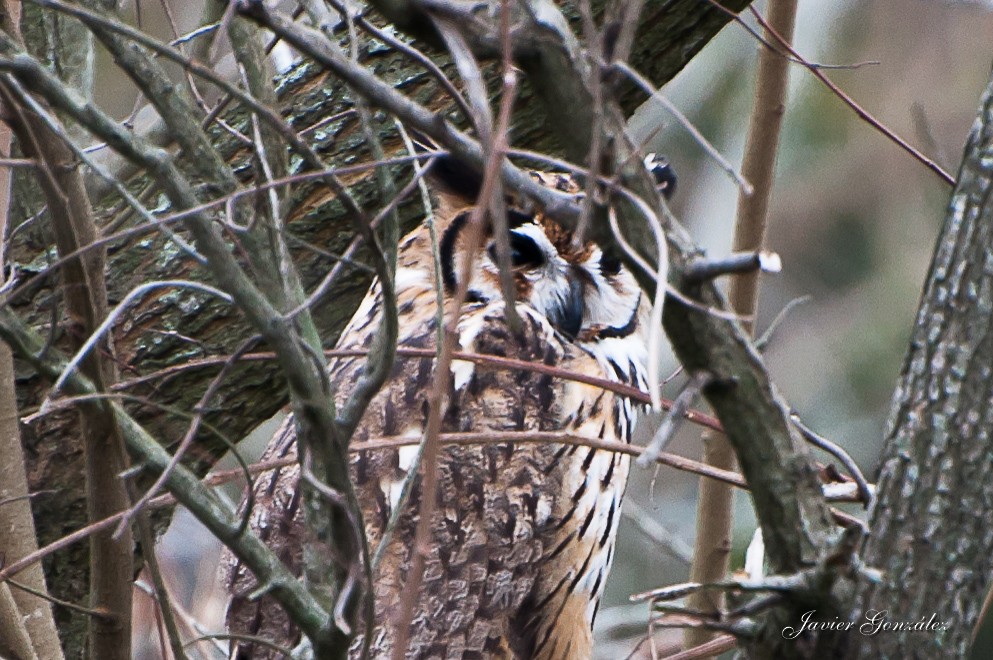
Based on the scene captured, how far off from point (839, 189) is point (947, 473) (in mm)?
8347

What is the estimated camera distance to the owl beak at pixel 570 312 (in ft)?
8.02

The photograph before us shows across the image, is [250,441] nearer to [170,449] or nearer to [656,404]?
[170,449]

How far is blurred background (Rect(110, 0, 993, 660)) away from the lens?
26.5 feet

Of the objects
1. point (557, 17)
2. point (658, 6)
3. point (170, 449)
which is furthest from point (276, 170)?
point (658, 6)

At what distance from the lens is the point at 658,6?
2.43 metres

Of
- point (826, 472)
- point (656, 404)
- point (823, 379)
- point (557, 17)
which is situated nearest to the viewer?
point (656, 404)

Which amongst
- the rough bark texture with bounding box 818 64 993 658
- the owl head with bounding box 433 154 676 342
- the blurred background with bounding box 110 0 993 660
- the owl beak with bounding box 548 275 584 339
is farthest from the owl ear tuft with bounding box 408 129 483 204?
the blurred background with bounding box 110 0 993 660

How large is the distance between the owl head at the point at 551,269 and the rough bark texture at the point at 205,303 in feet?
0.37

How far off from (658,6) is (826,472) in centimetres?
127

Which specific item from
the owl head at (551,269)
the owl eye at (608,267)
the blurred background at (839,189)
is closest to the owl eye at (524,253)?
the owl head at (551,269)
